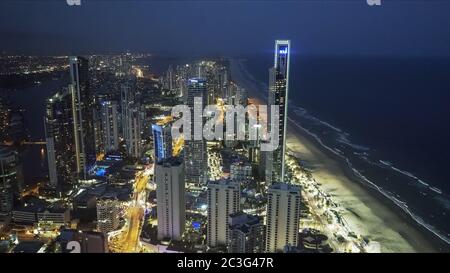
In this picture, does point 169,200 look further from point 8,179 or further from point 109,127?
point 109,127

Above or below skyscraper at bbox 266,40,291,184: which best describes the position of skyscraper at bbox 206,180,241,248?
below

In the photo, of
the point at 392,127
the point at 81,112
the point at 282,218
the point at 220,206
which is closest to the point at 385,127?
the point at 392,127

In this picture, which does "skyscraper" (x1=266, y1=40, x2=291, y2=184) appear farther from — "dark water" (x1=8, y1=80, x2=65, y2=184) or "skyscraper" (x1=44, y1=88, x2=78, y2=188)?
"dark water" (x1=8, y1=80, x2=65, y2=184)

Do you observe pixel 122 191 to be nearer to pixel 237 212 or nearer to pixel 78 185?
pixel 78 185

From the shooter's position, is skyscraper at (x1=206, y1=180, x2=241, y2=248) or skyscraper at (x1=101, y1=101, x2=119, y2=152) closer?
skyscraper at (x1=206, y1=180, x2=241, y2=248)

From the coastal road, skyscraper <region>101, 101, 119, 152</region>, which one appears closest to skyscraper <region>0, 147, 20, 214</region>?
the coastal road

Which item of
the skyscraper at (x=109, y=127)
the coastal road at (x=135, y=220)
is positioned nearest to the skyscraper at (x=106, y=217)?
the coastal road at (x=135, y=220)
